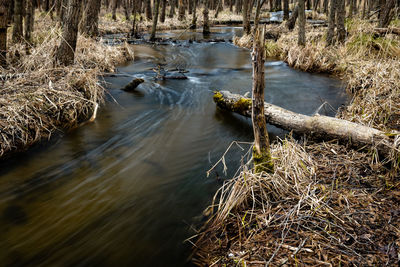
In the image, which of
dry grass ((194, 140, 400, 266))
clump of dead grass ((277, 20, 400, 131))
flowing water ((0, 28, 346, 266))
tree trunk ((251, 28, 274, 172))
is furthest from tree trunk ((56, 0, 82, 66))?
clump of dead grass ((277, 20, 400, 131))

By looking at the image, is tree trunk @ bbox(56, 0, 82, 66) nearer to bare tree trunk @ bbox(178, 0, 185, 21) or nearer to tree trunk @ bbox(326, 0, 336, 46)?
tree trunk @ bbox(326, 0, 336, 46)

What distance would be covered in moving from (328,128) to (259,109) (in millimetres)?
1746

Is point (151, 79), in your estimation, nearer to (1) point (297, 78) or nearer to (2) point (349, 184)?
(1) point (297, 78)

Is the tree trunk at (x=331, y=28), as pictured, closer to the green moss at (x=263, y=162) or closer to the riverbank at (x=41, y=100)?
the riverbank at (x=41, y=100)

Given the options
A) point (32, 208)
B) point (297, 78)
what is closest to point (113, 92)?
point (32, 208)

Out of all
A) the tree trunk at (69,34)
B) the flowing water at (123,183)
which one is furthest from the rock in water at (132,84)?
the tree trunk at (69,34)

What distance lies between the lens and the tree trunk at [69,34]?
5158 mm

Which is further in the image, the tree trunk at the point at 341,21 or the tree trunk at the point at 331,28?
the tree trunk at the point at 331,28

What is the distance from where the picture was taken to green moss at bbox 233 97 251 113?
Result: 4.88 metres

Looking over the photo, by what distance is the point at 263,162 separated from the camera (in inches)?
107

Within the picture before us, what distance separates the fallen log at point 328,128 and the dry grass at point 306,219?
304mm

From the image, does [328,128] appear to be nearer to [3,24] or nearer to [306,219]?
[306,219]

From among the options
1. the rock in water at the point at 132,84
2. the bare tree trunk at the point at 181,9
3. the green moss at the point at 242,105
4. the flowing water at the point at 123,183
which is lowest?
the flowing water at the point at 123,183

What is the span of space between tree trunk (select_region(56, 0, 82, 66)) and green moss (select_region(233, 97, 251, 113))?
3543 mm
